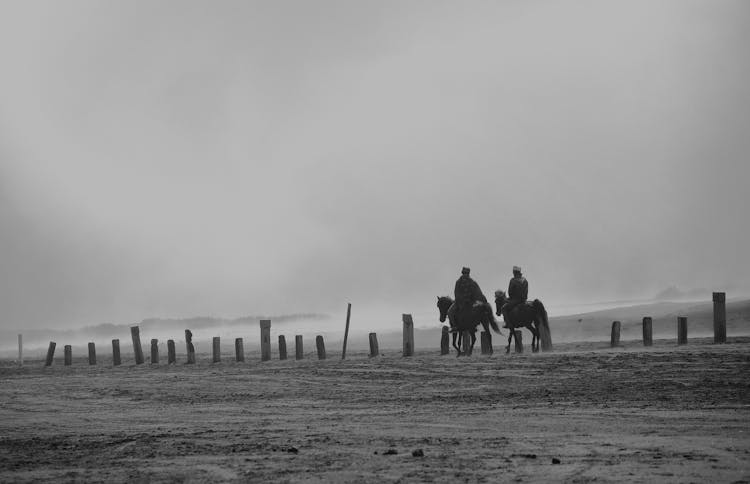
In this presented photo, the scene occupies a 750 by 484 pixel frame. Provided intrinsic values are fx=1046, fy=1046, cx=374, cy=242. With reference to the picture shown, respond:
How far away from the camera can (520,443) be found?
11055mm

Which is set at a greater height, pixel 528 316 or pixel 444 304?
pixel 444 304

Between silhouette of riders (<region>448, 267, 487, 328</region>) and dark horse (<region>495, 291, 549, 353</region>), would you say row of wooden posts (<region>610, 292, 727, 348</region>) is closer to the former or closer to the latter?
dark horse (<region>495, 291, 549, 353</region>)

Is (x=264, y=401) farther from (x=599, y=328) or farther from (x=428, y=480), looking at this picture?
(x=599, y=328)

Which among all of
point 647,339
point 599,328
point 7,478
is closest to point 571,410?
point 7,478

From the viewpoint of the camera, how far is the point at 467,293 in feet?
104

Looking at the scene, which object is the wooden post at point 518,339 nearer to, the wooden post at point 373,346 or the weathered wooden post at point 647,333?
the weathered wooden post at point 647,333

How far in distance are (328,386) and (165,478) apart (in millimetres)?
11994

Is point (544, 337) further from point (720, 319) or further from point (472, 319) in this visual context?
point (720, 319)

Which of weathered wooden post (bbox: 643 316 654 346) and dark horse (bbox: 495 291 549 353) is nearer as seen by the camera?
Result: weathered wooden post (bbox: 643 316 654 346)

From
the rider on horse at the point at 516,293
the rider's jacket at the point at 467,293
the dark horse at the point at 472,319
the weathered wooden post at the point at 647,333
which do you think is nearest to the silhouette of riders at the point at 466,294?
the rider's jacket at the point at 467,293

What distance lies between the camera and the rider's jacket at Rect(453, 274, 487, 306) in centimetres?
3183

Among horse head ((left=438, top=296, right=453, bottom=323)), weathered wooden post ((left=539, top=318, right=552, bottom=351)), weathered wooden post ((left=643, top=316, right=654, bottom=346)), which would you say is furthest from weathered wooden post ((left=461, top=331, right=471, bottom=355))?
weathered wooden post ((left=643, top=316, right=654, bottom=346))

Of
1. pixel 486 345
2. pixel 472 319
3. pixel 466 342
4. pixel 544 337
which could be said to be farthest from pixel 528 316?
pixel 466 342

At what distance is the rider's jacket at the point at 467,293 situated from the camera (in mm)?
31828
